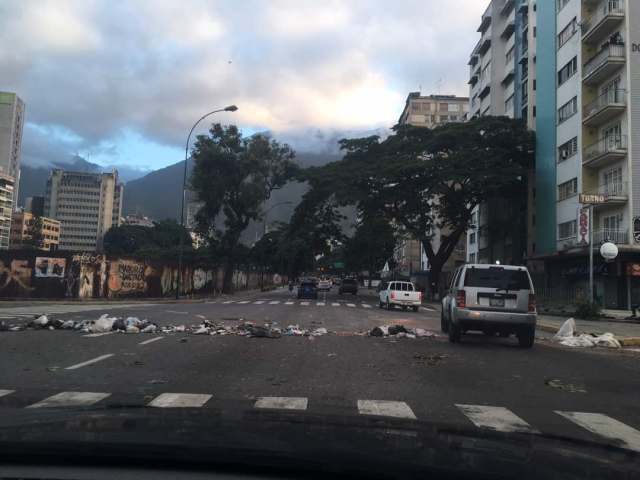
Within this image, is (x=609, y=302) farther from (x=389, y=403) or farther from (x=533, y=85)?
(x=389, y=403)

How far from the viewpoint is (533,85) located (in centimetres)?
5709

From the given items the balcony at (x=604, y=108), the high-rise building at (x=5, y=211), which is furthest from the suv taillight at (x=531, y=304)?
the high-rise building at (x=5, y=211)

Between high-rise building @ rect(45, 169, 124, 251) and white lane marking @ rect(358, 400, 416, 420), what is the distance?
172 m

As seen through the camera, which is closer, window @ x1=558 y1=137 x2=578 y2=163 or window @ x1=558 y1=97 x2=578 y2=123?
window @ x1=558 y1=137 x2=578 y2=163

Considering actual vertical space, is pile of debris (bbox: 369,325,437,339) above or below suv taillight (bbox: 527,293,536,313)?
below

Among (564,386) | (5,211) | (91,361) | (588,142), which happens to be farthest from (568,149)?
(5,211)

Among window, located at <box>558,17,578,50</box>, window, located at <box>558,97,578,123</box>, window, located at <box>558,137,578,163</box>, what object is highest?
window, located at <box>558,17,578,50</box>

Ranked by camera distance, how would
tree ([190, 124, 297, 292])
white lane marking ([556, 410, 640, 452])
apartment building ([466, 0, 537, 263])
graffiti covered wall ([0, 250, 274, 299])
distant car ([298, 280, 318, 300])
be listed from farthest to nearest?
apartment building ([466, 0, 537, 263]) < tree ([190, 124, 297, 292]) < distant car ([298, 280, 318, 300]) < graffiti covered wall ([0, 250, 274, 299]) < white lane marking ([556, 410, 640, 452])

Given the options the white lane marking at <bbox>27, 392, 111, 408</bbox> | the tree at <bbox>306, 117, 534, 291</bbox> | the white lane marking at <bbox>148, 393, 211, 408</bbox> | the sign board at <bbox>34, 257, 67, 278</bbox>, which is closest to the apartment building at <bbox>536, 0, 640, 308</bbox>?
the tree at <bbox>306, 117, 534, 291</bbox>

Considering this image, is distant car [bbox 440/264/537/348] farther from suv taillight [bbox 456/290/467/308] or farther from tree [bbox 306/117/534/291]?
tree [bbox 306/117/534/291]

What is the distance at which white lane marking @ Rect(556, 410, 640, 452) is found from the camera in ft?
18.5

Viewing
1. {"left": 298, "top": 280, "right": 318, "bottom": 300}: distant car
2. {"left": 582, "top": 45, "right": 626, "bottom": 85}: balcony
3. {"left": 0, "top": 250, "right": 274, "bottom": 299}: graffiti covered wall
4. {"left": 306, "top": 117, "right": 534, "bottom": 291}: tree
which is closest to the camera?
{"left": 0, "top": 250, "right": 274, "bottom": 299}: graffiti covered wall

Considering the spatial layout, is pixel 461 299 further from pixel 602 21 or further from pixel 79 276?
pixel 602 21

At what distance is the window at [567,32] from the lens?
42625mm
